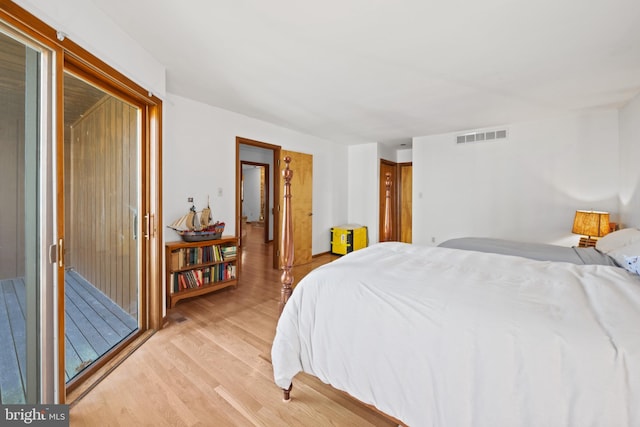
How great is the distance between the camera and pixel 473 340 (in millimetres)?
1022

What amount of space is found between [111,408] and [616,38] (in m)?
4.13

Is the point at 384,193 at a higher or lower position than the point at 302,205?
higher

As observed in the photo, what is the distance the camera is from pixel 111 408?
4.96 ft

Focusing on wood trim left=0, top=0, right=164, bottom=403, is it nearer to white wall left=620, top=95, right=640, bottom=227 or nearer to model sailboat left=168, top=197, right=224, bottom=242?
model sailboat left=168, top=197, right=224, bottom=242

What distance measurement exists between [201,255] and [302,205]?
7.05ft

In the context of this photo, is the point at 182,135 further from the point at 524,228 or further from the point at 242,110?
the point at 524,228

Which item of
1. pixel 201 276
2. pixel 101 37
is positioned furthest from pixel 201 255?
pixel 101 37

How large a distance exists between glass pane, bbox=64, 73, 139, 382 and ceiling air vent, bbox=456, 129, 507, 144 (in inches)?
186

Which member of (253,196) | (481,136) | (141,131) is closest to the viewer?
(141,131)

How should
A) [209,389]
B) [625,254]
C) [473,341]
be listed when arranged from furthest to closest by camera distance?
[625,254] → [209,389] → [473,341]

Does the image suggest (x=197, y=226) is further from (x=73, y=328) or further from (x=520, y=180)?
(x=520, y=180)

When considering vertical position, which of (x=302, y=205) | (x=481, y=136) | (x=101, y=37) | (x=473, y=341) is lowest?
(x=473, y=341)

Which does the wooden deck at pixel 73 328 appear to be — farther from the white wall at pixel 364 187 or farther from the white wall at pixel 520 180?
the white wall at pixel 520 180

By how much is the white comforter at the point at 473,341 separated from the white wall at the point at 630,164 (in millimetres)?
2348
